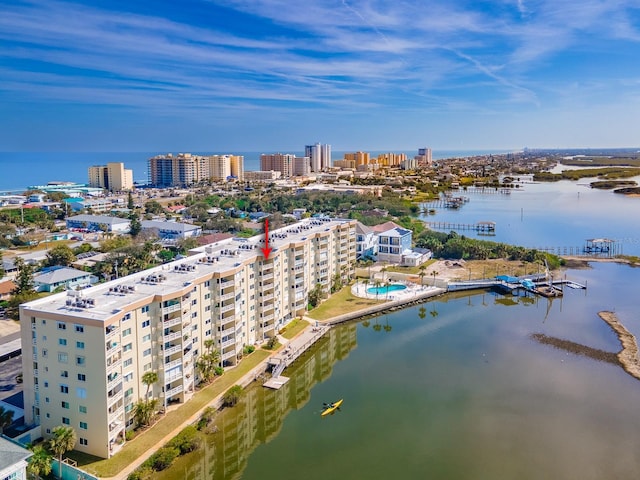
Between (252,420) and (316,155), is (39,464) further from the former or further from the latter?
(316,155)

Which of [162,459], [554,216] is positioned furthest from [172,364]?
[554,216]

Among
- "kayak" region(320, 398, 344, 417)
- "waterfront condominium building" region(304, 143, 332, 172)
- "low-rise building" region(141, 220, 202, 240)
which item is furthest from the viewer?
"waterfront condominium building" region(304, 143, 332, 172)

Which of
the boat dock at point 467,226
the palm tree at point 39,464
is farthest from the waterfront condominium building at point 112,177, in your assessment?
the palm tree at point 39,464

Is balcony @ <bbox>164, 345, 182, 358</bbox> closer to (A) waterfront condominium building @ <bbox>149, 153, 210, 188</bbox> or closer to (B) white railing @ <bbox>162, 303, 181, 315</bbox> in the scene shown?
(B) white railing @ <bbox>162, 303, 181, 315</bbox>

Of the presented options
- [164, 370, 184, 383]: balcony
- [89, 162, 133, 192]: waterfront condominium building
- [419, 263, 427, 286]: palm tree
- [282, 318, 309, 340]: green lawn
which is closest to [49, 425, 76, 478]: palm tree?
[164, 370, 184, 383]: balcony

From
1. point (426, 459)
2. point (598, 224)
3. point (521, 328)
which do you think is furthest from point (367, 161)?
point (426, 459)

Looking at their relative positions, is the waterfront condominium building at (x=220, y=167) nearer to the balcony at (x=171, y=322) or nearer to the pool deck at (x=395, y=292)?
the pool deck at (x=395, y=292)
